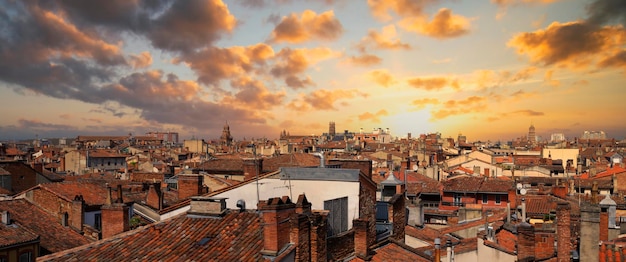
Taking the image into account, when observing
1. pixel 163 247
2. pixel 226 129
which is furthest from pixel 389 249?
pixel 226 129

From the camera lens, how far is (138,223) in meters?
20.4

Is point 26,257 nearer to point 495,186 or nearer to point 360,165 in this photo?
point 360,165

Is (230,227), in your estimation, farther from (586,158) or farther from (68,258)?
(586,158)

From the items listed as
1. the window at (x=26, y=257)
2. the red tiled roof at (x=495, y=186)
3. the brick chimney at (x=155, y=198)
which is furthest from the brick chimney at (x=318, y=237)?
the red tiled roof at (x=495, y=186)

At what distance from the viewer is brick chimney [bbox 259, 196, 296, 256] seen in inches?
407

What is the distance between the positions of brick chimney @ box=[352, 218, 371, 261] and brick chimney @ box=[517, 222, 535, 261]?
4843 millimetres

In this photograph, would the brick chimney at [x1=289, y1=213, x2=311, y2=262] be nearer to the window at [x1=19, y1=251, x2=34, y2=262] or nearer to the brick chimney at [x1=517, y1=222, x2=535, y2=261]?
the brick chimney at [x1=517, y1=222, x2=535, y2=261]

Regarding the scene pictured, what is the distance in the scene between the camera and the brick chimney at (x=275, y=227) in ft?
33.9

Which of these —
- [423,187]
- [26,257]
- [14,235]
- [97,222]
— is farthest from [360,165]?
[423,187]

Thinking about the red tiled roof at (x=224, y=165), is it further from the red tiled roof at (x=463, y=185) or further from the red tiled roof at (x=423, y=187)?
the red tiled roof at (x=463, y=185)

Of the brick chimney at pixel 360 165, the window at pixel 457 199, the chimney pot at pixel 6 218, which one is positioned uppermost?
the brick chimney at pixel 360 165

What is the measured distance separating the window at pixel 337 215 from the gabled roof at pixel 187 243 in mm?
2685

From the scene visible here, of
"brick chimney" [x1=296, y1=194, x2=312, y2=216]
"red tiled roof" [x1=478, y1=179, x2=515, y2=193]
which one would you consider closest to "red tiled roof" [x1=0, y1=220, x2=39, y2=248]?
"brick chimney" [x1=296, y1=194, x2=312, y2=216]

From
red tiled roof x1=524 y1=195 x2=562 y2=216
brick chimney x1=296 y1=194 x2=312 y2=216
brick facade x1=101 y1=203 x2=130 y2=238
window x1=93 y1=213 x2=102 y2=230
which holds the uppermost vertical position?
brick chimney x1=296 y1=194 x2=312 y2=216
